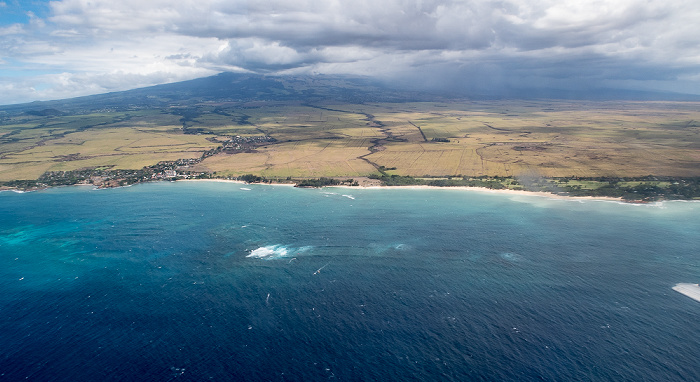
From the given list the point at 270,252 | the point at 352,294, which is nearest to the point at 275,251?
the point at 270,252

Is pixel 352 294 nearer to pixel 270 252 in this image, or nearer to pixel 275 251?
pixel 275 251

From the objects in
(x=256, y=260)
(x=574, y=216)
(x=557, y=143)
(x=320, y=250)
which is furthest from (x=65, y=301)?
(x=557, y=143)

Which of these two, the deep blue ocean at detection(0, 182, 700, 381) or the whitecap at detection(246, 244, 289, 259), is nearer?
the deep blue ocean at detection(0, 182, 700, 381)

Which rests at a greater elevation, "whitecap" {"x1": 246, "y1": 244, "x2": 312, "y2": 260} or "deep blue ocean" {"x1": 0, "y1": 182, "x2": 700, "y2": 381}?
"whitecap" {"x1": 246, "y1": 244, "x2": 312, "y2": 260}

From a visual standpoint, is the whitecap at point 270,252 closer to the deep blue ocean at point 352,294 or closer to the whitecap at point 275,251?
the whitecap at point 275,251

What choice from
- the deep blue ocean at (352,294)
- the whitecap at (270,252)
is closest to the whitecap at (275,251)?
the whitecap at (270,252)

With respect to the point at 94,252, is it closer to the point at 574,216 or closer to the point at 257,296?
the point at 257,296

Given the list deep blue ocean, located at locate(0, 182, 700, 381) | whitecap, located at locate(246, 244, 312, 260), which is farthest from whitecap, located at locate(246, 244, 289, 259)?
deep blue ocean, located at locate(0, 182, 700, 381)

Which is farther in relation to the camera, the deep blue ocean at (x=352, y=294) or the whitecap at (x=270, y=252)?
the whitecap at (x=270, y=252)

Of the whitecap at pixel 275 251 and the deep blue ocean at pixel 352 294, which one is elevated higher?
the whitecap at pixel 275 251

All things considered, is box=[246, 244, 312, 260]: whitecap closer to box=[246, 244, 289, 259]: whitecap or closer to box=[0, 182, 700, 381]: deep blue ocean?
box=[246, 244, 289, 259]: whitecap
